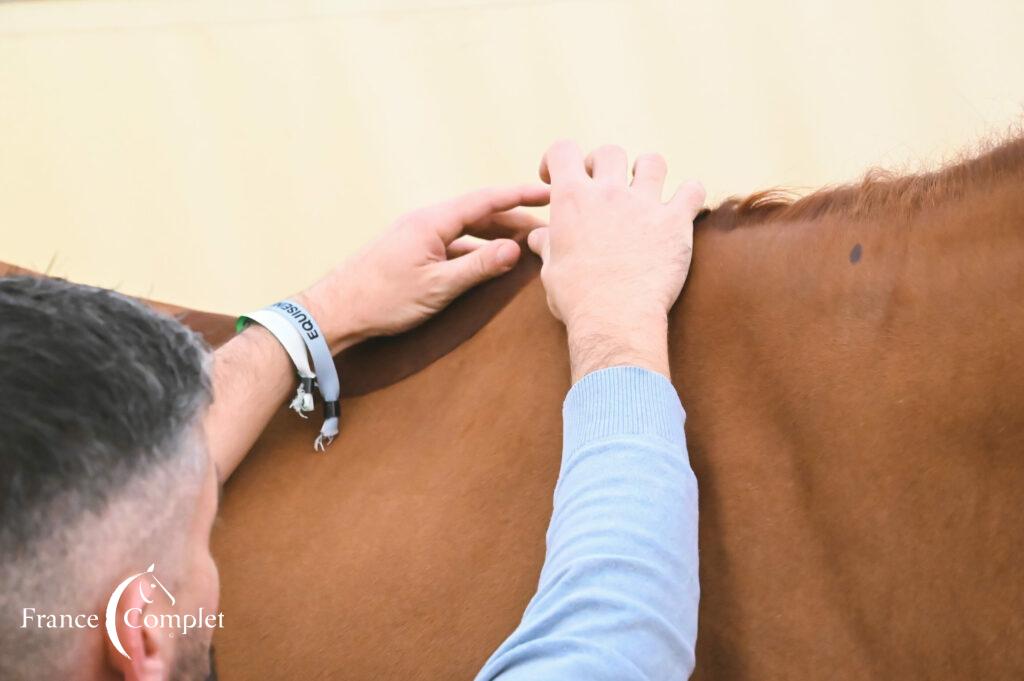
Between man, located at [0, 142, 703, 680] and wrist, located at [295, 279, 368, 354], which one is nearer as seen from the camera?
man, located at [0, 142, 703, 680]

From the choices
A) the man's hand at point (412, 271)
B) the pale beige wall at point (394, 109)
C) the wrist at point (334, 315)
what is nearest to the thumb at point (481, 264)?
the man's hand at point (412, 271)

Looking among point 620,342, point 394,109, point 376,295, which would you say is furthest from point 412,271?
point 394,109

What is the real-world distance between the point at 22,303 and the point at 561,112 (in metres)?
1.36

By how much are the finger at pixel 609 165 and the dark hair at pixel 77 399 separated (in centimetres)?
44

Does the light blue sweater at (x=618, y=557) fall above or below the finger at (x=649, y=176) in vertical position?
below

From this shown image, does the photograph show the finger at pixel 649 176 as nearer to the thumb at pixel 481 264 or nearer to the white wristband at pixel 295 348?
the thumb at pixel 481 264

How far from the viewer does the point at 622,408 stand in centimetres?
62

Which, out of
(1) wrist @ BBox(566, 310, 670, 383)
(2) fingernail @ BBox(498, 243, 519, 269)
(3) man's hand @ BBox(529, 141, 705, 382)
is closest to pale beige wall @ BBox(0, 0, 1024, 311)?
(2) fingernail @ BBox(498, 243, 519, 269)

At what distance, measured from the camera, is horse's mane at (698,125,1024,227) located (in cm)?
65

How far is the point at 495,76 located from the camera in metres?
1.75

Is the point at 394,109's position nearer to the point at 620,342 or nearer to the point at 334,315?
the point at 334,315

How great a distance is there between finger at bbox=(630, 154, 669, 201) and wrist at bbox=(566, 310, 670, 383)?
0.15 m

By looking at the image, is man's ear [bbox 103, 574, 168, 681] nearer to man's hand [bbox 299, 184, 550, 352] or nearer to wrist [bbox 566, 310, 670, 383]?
wrist [bbox 566, 310, 670, 383]

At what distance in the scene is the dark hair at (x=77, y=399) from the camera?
40 cm
